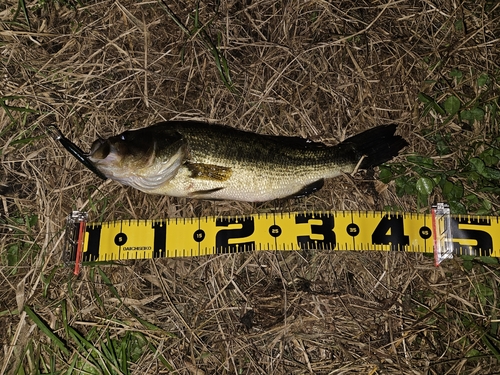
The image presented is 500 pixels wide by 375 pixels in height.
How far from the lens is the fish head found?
9.45 ft

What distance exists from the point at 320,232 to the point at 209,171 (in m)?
1.15

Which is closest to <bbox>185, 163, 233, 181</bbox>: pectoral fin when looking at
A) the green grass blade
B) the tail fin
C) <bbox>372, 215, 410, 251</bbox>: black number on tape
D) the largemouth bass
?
the largemouth bass

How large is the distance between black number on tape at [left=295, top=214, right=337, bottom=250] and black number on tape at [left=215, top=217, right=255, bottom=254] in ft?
1.42

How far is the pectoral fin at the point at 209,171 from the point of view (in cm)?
310

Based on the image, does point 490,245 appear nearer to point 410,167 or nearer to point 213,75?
point 410,167

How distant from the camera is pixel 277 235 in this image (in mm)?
3391

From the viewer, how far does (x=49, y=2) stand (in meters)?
3.79

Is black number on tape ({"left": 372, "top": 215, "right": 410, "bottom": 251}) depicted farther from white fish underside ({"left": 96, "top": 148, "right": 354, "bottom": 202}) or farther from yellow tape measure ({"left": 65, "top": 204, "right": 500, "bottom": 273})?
white fish underside ({"left": 96, "top": 148, "right": 354, "bottom": 202})

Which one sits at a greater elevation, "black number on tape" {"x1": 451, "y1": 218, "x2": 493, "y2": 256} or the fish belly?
the fish belly

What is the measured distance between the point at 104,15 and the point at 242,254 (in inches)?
107

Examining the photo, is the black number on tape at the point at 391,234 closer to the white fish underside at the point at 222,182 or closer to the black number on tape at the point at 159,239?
the white fish underside at the point at 222,182

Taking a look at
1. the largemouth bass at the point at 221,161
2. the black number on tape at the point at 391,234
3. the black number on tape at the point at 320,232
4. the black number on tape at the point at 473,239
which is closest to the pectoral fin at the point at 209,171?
the largemouth bass at the point at 221,161

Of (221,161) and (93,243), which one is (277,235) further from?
(93,243)

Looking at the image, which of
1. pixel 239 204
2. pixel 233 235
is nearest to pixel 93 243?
pixel 233 235
